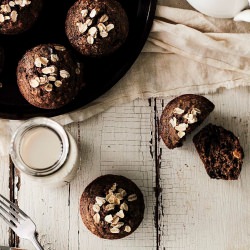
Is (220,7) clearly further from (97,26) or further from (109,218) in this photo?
(109,218)

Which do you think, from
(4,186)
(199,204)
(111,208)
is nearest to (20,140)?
(4,186)

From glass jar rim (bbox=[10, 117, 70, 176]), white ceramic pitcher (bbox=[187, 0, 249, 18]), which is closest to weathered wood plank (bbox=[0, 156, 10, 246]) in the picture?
glass jar rim (bbox=[10, 117, 70, 176])

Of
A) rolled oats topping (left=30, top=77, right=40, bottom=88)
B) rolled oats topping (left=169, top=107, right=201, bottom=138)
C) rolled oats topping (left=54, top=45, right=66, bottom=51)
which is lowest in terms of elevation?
rolled oats topping (left=169, top=107, right=201, bottom=138)

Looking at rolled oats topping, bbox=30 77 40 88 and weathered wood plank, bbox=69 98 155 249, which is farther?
weathered wood plank, bbox=69 98 155 249

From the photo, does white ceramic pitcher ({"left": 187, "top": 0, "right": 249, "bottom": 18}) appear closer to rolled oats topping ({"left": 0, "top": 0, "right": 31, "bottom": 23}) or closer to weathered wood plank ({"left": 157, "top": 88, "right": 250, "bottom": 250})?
weathered wood plank ({"left": 157, "top": 88, "right": 250, "bottom": 250})

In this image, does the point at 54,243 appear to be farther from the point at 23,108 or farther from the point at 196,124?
the point at 196,124

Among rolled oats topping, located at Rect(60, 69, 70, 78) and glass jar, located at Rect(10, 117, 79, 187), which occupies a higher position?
rolled oats topping, located at Rect(60, 69, 70, 78)

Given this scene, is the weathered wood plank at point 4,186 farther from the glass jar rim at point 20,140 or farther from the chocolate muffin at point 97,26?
the chocolate muffin at point 97,26
